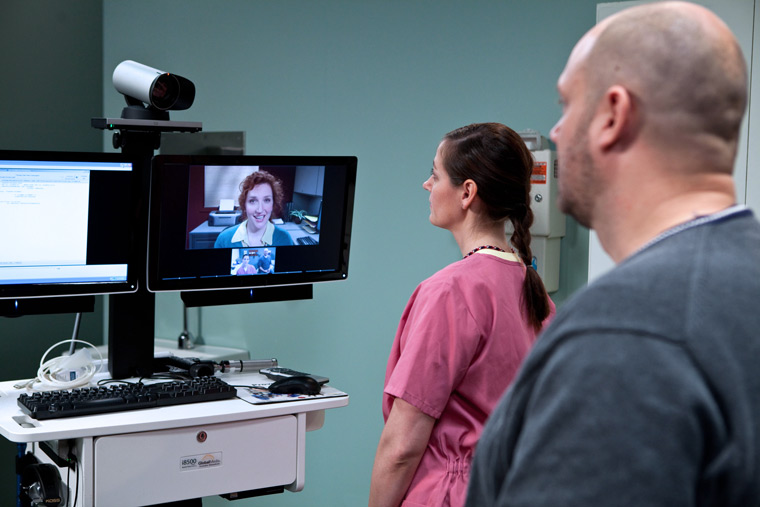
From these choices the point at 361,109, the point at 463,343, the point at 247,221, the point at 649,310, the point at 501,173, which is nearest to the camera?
the point at 649,310

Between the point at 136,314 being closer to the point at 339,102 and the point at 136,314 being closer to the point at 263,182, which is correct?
the point at 263,182

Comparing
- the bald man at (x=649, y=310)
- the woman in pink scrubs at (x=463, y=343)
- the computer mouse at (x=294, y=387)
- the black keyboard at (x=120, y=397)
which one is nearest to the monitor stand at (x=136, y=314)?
the black keyboard at (x=120, y=397)

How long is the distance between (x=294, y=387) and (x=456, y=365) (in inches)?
25.1

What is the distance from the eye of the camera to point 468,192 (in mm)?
1733

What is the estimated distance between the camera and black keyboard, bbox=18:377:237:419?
72.2 inches

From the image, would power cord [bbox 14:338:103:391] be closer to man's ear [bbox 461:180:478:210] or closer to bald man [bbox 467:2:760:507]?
man's ear [bbox 461:180:478:210]

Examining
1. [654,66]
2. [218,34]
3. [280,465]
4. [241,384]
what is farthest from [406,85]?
[654,66]

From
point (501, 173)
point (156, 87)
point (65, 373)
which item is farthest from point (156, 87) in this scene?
point (501, 173)

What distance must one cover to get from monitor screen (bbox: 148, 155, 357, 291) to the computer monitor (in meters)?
0.11

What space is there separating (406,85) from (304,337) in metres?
1.08

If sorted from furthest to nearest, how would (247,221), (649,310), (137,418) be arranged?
(247,221), (137,418), (649,310)

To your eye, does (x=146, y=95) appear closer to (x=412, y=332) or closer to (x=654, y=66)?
(x=412, y=332)

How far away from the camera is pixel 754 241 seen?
708 millimetres

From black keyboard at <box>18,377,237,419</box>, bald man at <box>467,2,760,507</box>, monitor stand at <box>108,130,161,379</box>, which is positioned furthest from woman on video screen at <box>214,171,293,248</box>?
bald man at <box>467,2,760,507</box>
